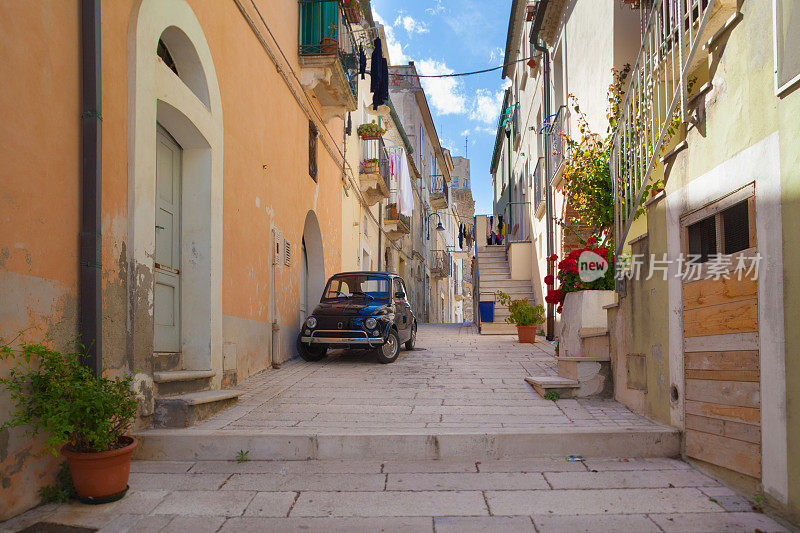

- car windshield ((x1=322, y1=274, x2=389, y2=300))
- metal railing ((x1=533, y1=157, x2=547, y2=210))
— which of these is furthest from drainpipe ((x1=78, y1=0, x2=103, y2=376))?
metal railing ((x1=533, y1=157, x2=547, y2=210))

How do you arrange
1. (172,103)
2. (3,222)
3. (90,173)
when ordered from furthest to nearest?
(172,103)
(90,173)
(3,222)

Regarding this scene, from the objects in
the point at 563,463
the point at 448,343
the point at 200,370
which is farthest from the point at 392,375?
the point at 448,343

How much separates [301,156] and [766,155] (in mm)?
8344

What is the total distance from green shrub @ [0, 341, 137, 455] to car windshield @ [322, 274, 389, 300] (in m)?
6.74

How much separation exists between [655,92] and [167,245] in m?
4.78

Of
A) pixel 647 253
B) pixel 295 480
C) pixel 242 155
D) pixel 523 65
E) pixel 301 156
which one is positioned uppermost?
pixel 523 65

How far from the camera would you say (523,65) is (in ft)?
62.3

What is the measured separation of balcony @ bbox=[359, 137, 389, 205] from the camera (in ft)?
56.5

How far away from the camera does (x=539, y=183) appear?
15094 mm

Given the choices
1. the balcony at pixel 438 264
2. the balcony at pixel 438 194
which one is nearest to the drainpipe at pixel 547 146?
the balcony at pixel 438 194

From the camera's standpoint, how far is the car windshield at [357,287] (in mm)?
10508

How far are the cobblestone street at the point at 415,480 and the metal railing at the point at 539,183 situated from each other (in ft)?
29.0

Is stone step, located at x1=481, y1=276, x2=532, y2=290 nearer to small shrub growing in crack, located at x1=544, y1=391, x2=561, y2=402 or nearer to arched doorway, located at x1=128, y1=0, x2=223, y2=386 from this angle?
small shrub growing in crack, located at x1=544, y1=391, x2=561, y2=402

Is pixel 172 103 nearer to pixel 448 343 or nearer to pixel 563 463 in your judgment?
pixel 563 463
